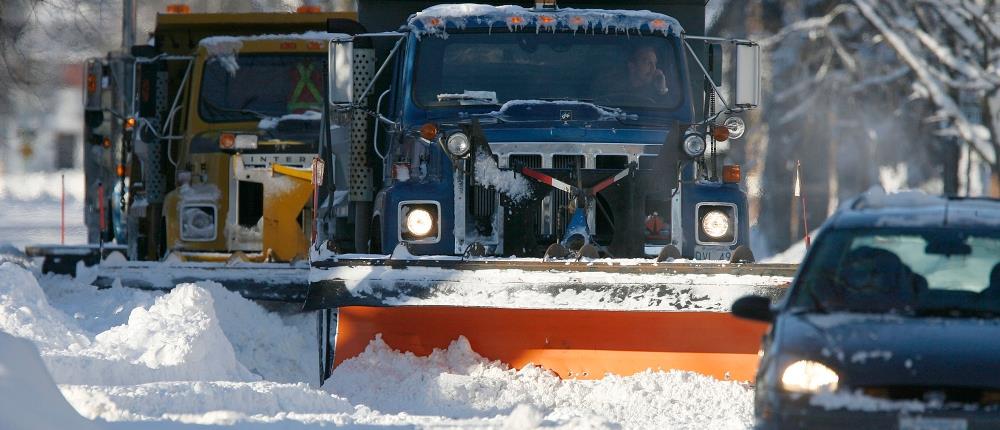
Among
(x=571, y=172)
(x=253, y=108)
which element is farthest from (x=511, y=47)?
(x=253, y=108)

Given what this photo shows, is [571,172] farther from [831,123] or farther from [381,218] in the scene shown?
[831,123]

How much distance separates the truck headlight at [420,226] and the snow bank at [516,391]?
37.2 inches

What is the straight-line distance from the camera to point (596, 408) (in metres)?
9.05

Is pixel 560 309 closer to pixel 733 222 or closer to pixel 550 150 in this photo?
pixel 550 150

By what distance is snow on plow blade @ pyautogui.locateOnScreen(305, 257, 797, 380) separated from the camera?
9430mm

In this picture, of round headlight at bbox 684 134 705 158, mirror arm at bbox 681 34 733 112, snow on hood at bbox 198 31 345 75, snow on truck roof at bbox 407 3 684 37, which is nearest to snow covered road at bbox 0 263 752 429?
round headlight at bbox 684 134 705 158

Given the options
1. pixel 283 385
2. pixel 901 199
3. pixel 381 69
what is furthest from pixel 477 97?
pixel 901 199

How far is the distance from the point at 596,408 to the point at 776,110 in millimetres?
41320

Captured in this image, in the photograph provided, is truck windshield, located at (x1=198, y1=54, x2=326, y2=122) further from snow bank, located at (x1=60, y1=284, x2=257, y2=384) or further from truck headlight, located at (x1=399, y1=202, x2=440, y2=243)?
truck headlight, located at (x1=399, y1=202, x2=440, y2=243)

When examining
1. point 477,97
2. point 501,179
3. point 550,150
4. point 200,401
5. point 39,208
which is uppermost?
point 477,97

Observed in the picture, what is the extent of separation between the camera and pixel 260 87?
1570cm

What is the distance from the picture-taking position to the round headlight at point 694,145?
1079 centimetres

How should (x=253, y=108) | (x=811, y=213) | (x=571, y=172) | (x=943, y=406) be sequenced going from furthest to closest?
(x=811, y=213) < (x=253, y=108) < (x=571, y=172) < (x=943, y=406)

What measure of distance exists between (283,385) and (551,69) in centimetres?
354
